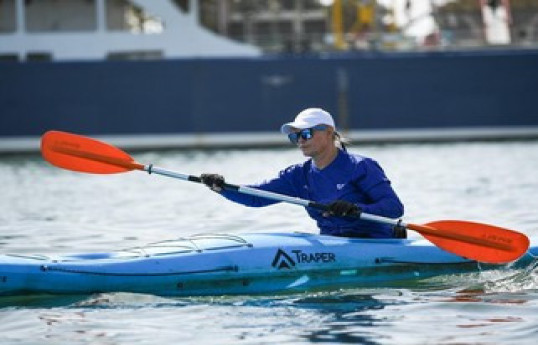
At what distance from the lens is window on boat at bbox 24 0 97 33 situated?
29500 mm

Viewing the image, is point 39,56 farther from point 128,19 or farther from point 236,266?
point 236,266

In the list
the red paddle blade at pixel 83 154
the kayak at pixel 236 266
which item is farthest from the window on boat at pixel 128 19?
the kayak at pixel 236 266

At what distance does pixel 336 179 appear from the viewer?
9.73 metres

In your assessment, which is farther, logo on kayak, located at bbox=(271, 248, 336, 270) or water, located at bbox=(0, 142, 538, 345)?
logo on kayak, located at bbox=(271, 248, 336, 270)

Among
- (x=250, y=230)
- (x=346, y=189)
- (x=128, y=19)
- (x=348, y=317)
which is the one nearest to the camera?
(x=348, y=317)

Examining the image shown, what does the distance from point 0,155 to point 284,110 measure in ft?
21.4

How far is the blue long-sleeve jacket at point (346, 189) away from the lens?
965cm

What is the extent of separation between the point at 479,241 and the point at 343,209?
1172 millimetres

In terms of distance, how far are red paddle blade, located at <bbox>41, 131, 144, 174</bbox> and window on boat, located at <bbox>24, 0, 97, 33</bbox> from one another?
60.7ft

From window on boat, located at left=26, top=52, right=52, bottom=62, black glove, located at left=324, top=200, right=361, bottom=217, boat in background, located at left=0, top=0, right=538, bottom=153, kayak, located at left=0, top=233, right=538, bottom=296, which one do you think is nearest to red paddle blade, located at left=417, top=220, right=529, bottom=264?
kayak, located at left=0, top=233, right=538, bottom=296

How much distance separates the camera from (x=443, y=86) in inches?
1166

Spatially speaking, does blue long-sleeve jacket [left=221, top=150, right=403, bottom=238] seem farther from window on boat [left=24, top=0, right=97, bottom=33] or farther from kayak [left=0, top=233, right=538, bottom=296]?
window on boat [left=24, top=0, right=97, bottom=33]

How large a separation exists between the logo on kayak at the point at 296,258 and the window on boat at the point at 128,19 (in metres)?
20.5

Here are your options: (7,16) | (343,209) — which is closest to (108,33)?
(7,16)
